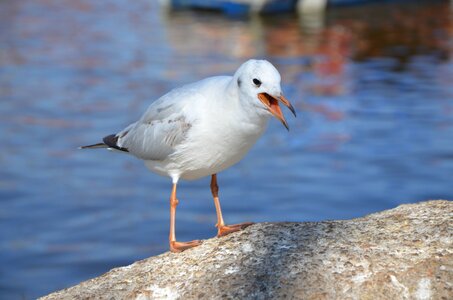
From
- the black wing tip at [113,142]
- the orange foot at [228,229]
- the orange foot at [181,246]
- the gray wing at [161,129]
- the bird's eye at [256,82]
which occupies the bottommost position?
the orange foot at [181,246]

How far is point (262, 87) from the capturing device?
16.5 ft

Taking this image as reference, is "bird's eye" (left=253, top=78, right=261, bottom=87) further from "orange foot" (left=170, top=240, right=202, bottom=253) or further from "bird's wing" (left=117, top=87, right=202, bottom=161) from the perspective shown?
"orange foot" (left=170, top=240, right=202, bottom=253)

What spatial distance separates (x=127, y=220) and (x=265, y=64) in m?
6.96

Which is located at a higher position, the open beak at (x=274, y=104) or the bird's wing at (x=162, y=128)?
the open beak at (x=274, y=104)

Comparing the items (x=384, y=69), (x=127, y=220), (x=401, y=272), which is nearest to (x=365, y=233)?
(x=401, y=272)

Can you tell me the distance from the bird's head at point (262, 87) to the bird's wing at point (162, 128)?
637 mm

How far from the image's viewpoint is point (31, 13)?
98.0ft

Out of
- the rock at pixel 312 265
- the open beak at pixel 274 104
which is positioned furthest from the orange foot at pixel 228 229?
the open beak at pixel 274 104

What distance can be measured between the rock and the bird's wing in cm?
77

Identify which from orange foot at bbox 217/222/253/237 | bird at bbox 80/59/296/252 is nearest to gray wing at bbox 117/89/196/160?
bird at bbox 80/59/296/252

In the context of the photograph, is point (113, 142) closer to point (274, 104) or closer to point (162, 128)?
point (162, 128)

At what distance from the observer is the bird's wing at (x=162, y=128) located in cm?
572

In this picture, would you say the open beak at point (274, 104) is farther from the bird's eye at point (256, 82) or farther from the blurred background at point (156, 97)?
the blurred background at point (156, 97)

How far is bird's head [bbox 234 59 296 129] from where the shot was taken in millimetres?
4992
